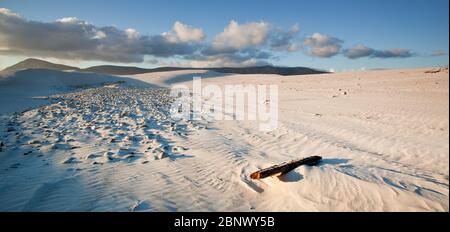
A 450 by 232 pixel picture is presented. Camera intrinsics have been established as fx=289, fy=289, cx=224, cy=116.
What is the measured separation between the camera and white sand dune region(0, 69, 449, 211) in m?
4.26

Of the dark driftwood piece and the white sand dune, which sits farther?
the dark driftwood piece

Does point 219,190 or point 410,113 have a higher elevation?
point 410,113

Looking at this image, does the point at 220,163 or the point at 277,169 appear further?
the point at 220,163

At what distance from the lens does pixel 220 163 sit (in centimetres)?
622

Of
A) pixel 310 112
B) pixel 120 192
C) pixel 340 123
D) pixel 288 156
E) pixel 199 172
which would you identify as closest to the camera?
pixel 120 192

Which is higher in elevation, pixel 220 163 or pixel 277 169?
pixel 277 169

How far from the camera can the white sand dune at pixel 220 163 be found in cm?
426

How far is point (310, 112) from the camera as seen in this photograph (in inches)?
499

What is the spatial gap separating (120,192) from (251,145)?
389 cm

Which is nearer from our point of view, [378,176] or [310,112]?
[378,176]

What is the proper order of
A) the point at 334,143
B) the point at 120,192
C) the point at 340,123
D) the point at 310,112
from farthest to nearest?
1. the point at 310,112
2. the point at 340,123
3. the point at 334,143
4. the point at 120,192

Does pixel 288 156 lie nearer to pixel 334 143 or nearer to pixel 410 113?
pixel 334 143

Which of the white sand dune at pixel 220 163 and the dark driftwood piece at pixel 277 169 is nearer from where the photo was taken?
the white sand dune at pixel 220 163
